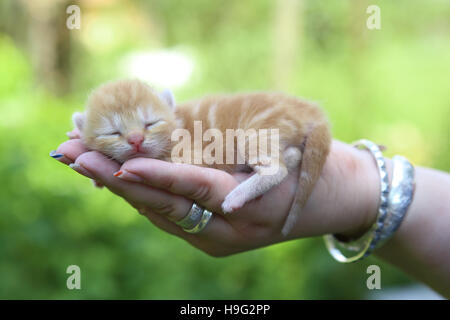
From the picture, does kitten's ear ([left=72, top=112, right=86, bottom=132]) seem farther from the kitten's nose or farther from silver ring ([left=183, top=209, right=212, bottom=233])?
silver ring ([left=183, top=209, right=212, bottom=233])

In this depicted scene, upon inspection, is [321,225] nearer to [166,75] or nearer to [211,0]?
[166,75]

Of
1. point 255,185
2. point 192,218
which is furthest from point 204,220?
point 255,185

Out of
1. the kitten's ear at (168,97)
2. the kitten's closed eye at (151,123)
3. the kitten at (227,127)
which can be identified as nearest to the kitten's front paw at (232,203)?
the kitten at (227,127)

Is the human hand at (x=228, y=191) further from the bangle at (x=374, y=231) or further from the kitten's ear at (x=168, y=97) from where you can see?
the kitten's ear at (x=168, y=97)

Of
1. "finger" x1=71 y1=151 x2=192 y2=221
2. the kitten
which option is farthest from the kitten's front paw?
"finger" x1=71 y1=151 x2=192 y2=221

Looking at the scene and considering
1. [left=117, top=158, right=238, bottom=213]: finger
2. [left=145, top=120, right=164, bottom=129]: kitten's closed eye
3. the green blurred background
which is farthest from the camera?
the green blurred background

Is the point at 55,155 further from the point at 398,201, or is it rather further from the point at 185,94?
the point at 185,94

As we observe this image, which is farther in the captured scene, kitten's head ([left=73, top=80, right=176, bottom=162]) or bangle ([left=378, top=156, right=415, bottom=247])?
bangle ([left=378, top=156, right=415, bottom=247])
